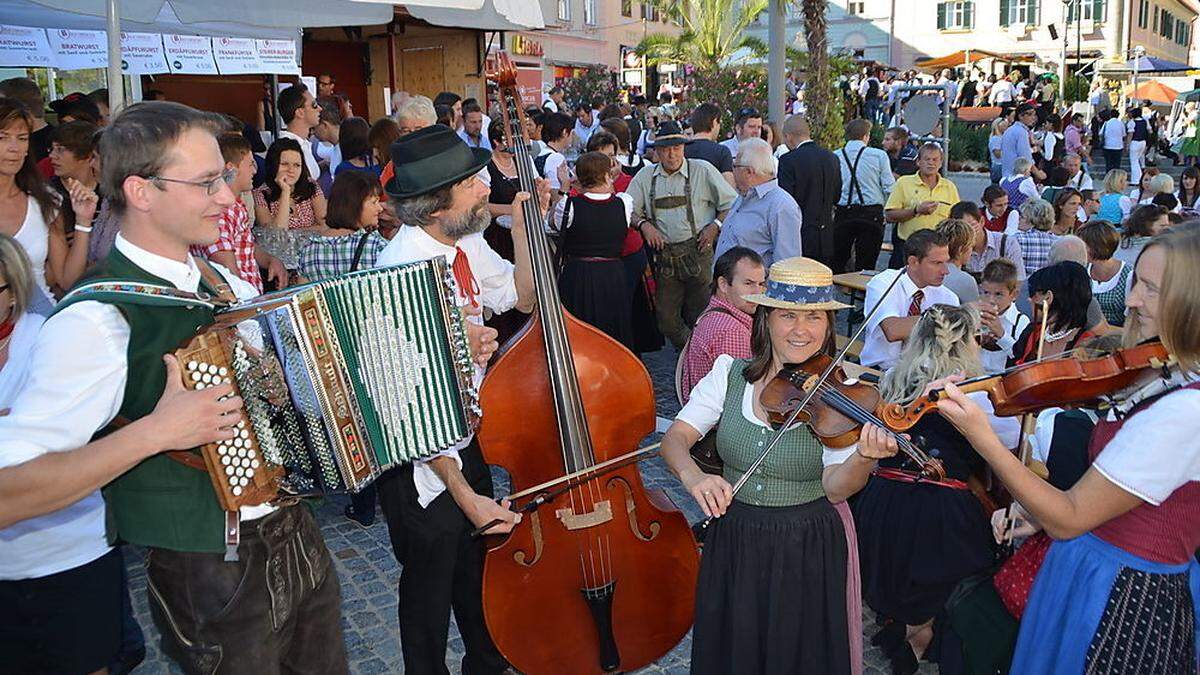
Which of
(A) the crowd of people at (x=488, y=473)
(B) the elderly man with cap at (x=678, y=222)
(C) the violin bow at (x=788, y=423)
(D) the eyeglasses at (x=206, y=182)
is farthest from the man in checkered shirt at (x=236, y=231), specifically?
(B) the elderly man with cap at (x=678, y=222)

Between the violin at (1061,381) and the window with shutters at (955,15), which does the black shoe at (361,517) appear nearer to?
the violin at (1061,381)

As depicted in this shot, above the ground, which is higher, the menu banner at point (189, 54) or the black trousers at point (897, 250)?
the menu banner at point (189, 54)

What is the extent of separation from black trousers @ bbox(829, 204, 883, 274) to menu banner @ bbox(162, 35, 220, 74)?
22.5ft

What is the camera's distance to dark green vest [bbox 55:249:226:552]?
2068 mm

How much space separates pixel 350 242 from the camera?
4.98m

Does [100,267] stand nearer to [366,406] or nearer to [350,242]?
[366,406]

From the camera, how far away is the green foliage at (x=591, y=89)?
23953mm

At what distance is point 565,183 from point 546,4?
7967mm

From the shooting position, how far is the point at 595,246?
6707mm

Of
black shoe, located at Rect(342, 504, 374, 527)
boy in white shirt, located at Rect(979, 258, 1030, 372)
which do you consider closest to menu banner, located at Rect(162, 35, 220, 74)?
black shoe, located at Rect(342, 504, 374, 527)

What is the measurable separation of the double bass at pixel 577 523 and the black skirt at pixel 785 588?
19.5 inches

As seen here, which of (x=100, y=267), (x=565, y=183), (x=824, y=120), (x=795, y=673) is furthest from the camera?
(x=824, y=120)

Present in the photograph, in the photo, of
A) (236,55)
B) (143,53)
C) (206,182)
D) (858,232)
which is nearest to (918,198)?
(858,232)

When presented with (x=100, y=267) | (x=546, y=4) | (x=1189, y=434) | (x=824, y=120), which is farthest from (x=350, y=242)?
(x=824, y=120)
